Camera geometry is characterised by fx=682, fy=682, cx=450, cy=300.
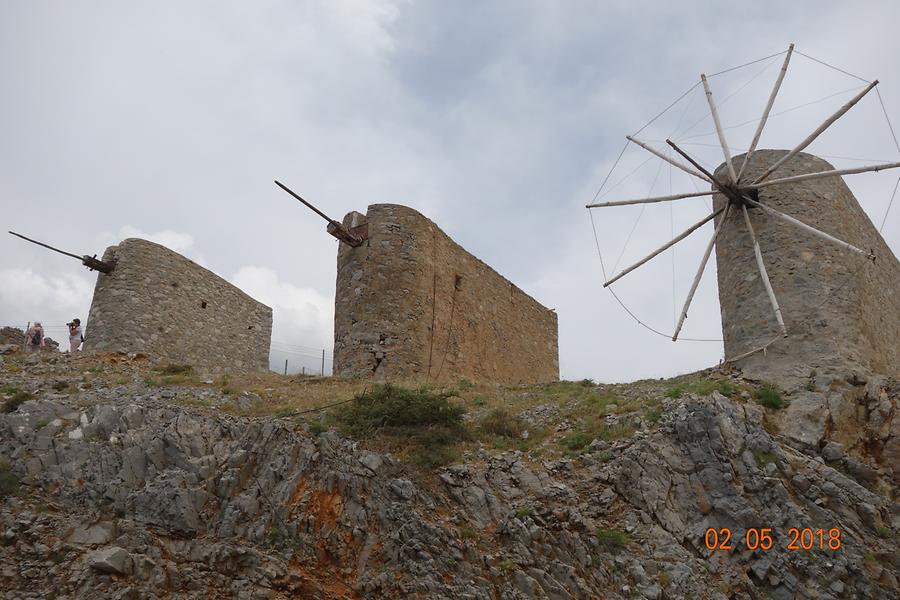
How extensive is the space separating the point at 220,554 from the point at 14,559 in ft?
8.18

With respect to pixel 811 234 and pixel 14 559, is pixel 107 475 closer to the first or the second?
pixel 14 559

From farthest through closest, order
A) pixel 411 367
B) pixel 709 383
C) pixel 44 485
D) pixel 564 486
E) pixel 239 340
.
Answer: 1. pixel 239 340
2. pixel 411 367
3. pixel 709 383
4. pixel 564 486
5. pixel 44 485

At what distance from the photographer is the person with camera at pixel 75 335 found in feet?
59.2

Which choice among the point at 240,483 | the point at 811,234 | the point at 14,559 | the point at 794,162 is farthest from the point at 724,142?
the point at 14,559

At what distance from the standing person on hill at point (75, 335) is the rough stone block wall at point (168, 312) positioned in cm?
21

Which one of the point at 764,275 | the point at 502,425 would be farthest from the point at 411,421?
the point at 764,275

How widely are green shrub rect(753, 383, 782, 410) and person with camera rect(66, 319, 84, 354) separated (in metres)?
16.5

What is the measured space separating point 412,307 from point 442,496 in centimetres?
725

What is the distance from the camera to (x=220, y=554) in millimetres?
8875

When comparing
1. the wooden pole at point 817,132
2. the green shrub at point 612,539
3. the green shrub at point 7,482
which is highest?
the wooden pole at point 817,132

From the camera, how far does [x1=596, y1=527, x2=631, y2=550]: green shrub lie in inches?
384

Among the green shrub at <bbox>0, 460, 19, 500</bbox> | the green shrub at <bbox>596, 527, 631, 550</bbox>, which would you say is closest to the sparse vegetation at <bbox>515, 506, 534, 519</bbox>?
the green shrub at <bbox>596, 527, 631, 550</bbox>

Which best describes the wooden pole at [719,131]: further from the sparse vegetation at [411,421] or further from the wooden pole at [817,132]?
the sparse vegetation at [411,421]

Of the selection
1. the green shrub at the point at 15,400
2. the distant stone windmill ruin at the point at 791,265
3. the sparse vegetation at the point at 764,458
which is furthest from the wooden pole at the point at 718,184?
the green shrub at the point at 15,400
